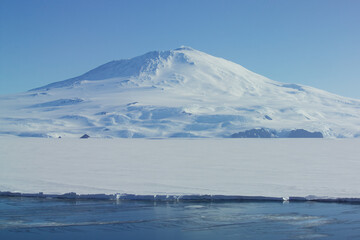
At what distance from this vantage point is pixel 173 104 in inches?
3575

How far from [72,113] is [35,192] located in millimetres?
75682

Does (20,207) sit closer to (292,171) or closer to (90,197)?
(90,197)

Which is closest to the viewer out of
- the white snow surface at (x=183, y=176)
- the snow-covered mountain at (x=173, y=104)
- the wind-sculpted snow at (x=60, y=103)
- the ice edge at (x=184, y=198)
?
the ice edge at (x=184, y=198)

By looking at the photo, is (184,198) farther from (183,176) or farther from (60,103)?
(60,103)

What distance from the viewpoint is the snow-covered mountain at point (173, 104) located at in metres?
73.4

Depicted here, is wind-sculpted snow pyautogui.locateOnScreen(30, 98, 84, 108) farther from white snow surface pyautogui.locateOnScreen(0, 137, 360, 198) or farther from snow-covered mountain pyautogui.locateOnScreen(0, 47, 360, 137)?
white snow surface pyautogui.locateOnScreen(0, 137, 360, 198)

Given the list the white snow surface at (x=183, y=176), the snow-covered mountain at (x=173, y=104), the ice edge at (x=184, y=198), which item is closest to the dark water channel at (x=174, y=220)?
the ice edge at (x=184, y=198)

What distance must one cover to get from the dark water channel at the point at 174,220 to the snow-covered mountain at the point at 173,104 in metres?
53.8

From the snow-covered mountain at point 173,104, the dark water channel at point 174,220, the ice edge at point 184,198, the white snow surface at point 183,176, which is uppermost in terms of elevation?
the snow-covered mountain at point 173,104

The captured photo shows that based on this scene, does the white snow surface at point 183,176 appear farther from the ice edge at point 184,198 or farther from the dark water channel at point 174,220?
the dark water channel at point 174,220

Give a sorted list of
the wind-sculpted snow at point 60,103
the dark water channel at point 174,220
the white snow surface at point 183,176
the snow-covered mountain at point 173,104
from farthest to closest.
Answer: the wind-sculpted snow at point 60,103
the snow-covered mountain at point 173,104
the white snow surface at point 183,176
the dark water channel at point 174,220

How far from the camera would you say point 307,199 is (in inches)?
452

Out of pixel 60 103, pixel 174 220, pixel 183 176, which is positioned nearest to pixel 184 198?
pixel 174 220

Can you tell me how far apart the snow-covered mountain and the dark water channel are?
177 feet
